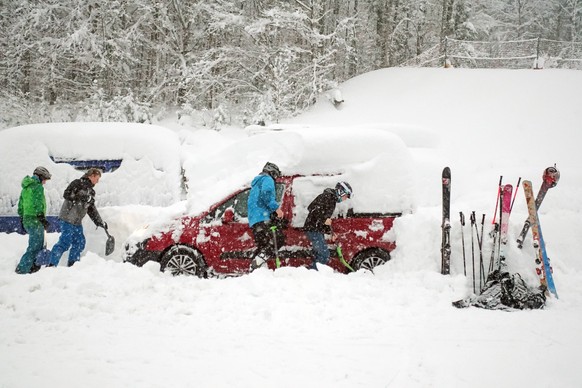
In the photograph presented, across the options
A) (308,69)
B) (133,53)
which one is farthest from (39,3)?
(308,69)

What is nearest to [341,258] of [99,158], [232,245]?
[232,245]

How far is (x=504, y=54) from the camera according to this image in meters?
21.3

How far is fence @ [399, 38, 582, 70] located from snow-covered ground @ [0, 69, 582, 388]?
48.3 feet

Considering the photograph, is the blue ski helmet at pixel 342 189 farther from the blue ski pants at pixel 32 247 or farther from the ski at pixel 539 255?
the blue ski pants at pixel 32 247

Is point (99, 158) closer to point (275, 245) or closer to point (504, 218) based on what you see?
point (275, 245)

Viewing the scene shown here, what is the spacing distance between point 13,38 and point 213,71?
8.98 metres

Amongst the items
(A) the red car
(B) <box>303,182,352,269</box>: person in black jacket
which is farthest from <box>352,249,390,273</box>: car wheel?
(B) <box>303,182,352,269</box>: person in black jacket

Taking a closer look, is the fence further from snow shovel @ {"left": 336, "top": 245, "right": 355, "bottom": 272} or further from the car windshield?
the car windshield

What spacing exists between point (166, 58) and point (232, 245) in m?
19.6

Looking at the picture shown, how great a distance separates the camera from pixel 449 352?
3504 millimetres

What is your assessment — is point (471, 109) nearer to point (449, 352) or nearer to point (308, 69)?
point (308, 69)

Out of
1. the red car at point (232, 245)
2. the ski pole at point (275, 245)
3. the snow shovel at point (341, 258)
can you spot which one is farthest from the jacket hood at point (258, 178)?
the snow shovel at point (341, 258)

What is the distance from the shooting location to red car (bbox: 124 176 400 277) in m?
5.97

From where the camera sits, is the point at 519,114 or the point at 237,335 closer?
the point at 237,335
